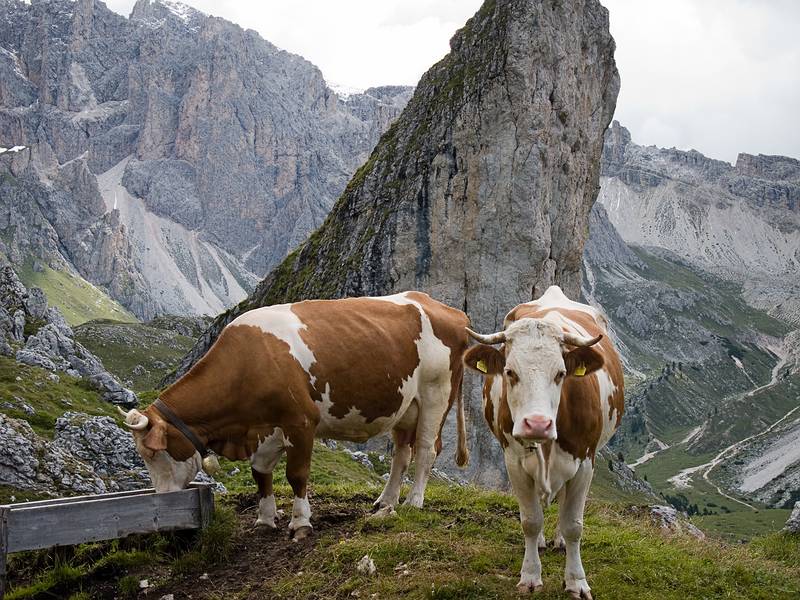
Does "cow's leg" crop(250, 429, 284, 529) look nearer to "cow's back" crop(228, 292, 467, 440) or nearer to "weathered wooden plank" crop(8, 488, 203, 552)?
"cow's back" crop(228, 292, 467, 440)

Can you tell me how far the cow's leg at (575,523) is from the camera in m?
9.09

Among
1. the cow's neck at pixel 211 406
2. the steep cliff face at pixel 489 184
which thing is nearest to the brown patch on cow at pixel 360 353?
the cow's neck at pixel 211 406

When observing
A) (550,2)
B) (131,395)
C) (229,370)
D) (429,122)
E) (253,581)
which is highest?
(550,2)

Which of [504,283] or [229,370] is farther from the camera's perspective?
[504,283]

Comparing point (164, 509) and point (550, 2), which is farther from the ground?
point (550, 2)

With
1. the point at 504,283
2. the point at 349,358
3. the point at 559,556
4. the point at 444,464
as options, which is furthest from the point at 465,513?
the point at 504,283

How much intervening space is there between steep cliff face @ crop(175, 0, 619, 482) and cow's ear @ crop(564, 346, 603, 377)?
6946 centimetres

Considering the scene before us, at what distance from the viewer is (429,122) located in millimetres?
89375

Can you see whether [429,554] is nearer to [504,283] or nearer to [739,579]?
[739,579]

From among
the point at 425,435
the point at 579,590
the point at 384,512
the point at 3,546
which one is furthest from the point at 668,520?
the point at 3,546

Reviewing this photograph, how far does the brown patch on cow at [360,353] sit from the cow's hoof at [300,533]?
6.11ft

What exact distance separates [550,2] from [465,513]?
276ft

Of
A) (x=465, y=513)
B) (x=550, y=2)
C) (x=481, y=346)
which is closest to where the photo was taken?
(x=481, y=346)

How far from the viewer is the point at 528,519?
9.23m
